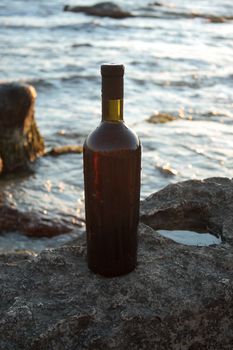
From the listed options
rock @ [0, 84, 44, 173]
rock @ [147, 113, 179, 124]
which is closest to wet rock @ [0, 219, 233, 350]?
rock @ [0, 84, 44, 173]

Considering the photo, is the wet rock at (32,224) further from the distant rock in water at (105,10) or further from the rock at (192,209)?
the distant rock in water at (105,10)

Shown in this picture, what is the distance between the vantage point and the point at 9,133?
7102 millimetres

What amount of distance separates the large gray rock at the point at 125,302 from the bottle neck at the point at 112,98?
0.64m

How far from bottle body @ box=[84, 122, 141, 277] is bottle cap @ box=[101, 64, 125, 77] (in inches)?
7.2

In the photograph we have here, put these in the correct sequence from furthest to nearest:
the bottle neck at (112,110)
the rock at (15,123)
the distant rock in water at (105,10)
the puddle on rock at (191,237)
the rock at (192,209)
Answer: the distant rock in water at (105,10) → the rock at (15,123) → the rock at (192,209) → the puddle on rock at (191,237) → the bottle neck at (112,110)

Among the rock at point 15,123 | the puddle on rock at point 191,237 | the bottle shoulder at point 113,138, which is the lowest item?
the rock at point 15,123

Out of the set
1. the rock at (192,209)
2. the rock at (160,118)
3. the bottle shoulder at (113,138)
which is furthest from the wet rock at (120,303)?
the rock at (160,118)

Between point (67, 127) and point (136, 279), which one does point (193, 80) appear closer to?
point (67, 127)

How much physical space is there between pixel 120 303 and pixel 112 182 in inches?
17.4

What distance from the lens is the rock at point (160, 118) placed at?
958cm

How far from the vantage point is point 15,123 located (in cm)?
710

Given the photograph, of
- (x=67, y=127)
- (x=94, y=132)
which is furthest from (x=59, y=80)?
(x=94, y=132)

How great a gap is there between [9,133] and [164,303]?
17.5ft

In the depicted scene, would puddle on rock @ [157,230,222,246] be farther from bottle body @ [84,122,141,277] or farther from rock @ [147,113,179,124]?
rock @ [147,113,179,124]
